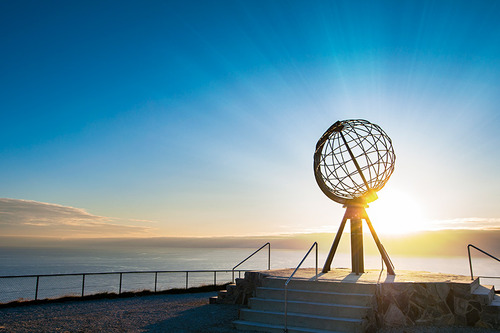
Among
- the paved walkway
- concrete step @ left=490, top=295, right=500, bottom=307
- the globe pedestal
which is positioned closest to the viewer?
concrete step @ left=490, top=295, right=500, bottom=307

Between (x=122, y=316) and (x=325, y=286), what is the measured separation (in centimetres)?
637

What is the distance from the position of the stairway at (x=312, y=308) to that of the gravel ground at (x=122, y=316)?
0.95 metres

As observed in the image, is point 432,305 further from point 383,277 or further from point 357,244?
point 357,244

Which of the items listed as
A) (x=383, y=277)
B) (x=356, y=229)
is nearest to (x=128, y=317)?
(x=383, y=277)

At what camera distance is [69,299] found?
13.9 meters

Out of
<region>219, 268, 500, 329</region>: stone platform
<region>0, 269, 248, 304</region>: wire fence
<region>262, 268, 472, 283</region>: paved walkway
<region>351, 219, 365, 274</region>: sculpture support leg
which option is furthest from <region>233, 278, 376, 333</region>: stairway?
<region>0, 269, 248, 304</region>: wire fence

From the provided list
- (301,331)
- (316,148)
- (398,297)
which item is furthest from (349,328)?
(316,148)

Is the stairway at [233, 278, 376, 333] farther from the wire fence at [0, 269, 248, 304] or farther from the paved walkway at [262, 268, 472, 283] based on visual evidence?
the wire fence at [0, 269, 248, 304]

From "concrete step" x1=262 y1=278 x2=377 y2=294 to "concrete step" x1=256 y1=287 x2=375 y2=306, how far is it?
6.7 inches

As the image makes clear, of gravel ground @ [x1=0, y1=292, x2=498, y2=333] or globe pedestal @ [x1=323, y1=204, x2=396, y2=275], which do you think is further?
globe pedestal @ [x1=323, y1=204, x2=396, y2=275]

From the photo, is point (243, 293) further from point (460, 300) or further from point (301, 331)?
point (460, 300)

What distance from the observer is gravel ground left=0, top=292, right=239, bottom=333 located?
928cm

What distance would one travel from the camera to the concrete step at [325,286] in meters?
9.38

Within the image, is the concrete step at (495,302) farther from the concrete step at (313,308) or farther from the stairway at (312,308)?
the concrete step at (313,308)
